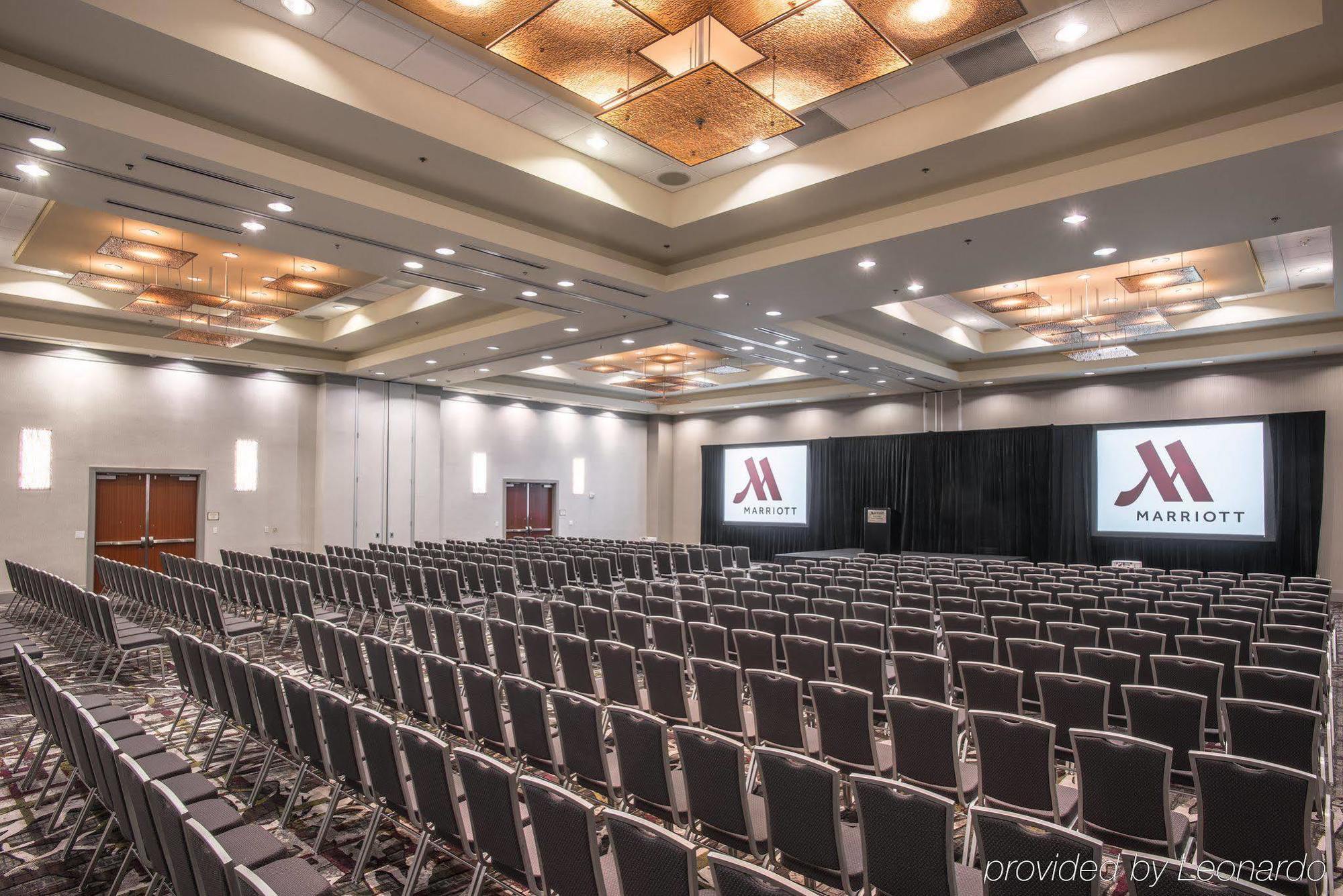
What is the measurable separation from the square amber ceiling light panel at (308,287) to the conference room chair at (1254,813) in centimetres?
1033

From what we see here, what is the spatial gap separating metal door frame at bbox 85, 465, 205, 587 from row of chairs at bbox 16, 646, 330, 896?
36.6ft

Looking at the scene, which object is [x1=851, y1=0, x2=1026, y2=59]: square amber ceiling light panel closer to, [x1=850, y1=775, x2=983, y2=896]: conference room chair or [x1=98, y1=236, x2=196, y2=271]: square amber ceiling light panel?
[x1=850, y1=775, x2=983, y2=896]: conference room chair

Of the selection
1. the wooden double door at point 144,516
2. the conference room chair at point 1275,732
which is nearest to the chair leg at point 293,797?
the conference room chair at point 1275,732

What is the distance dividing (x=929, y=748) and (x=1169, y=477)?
13.9 meters

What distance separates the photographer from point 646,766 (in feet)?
11.2

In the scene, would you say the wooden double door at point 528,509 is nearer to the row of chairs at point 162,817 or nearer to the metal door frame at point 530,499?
the metal door frame at point 530,499

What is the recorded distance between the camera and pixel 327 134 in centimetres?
646

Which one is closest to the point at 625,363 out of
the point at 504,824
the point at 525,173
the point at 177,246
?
the point at 177,246

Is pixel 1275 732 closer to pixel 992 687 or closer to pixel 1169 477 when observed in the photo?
pixel 992 687

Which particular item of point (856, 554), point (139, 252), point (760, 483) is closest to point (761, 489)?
point (760, 483)

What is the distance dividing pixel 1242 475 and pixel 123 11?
16.9 m

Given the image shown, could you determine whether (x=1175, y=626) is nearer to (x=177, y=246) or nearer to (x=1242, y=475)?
(x=1242, y=475)

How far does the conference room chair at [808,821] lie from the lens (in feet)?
9.01

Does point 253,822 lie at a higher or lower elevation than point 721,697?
lower
